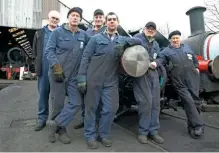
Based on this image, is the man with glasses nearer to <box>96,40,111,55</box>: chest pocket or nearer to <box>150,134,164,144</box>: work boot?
<box>96,40,111,55</box>: chest pocket

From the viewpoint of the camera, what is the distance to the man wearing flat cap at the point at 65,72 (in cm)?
405

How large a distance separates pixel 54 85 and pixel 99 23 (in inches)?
55.4

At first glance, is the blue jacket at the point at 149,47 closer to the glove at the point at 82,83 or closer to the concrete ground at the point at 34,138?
the glove at the point at 82,83

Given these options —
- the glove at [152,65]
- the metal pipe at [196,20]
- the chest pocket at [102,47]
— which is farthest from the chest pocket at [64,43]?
the metal pipe at [196,20]

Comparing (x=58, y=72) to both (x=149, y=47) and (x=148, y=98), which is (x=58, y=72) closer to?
(x=148, y=98)

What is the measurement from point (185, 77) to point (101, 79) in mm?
1415

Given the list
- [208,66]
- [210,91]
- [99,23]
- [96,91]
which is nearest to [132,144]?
[96,91]

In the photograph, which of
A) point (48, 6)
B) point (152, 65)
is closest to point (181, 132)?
point (152, 65)

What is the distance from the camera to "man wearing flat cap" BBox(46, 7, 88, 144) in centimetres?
405

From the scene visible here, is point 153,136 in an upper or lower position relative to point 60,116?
lower

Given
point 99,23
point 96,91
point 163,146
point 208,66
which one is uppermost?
point 99,23

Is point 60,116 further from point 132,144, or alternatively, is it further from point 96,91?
point 132,144

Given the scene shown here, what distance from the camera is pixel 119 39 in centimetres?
409

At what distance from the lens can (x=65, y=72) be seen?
4.09 m
